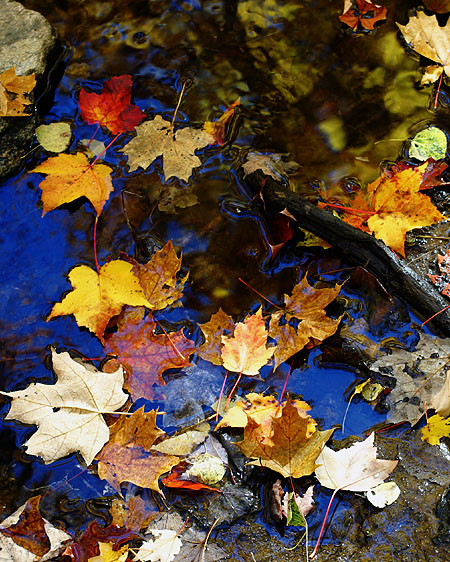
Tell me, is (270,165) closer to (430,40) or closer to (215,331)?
(215,331)

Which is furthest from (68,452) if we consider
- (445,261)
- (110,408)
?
(445,261)

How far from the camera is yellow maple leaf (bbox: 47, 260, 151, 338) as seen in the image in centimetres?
236

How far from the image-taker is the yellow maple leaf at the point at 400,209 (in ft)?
8.39

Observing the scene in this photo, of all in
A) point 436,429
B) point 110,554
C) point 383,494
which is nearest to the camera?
point 110,554

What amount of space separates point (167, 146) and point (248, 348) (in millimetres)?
1350

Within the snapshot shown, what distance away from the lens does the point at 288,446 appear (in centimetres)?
196

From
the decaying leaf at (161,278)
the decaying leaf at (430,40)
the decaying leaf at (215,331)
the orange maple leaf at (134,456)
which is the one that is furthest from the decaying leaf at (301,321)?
the decaying leaf at (430,40)

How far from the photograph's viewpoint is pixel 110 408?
2137mm

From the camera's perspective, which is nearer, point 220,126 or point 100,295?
point 100,295

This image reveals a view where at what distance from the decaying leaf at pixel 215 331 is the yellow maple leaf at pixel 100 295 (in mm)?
311

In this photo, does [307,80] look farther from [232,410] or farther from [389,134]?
[232,410]

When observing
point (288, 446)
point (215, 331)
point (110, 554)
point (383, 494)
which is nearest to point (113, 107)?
point (215, 331)

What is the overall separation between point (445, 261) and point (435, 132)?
923mm

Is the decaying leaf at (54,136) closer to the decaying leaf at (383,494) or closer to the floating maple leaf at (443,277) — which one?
the floating maple leaf at (443,277)
